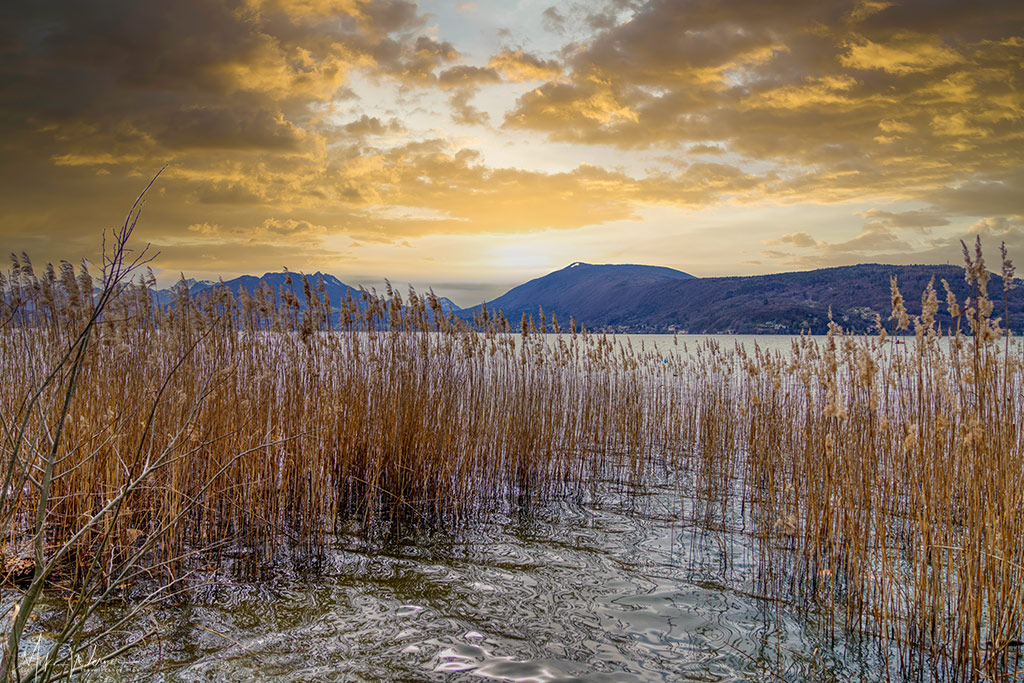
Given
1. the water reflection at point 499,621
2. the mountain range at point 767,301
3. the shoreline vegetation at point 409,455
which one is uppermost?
the mountain range at point 767,301

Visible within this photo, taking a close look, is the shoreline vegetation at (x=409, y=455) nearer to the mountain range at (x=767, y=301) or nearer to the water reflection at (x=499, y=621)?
the water reflection at (x=499, y=621)

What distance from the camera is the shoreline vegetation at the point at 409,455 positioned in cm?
326

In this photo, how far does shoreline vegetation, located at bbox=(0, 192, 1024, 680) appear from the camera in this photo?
3256mm

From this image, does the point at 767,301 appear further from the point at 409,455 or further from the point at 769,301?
the point at 409,455

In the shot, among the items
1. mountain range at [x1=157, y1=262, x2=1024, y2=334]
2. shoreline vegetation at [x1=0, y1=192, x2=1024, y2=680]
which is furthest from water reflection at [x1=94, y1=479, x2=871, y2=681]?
mountain range at [x1=157, y1=262, x2=1024, y2=334]

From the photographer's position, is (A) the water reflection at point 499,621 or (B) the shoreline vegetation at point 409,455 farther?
(A) the water reflection at point 499,621

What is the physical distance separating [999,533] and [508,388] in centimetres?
474

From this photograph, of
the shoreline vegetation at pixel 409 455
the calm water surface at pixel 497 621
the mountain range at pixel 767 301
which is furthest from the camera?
the mountain range at pixel 767 301

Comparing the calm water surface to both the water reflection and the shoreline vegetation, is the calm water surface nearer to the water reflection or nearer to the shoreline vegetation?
the water reflection

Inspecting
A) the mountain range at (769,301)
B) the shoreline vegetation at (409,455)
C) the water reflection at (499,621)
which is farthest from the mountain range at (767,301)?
the water reflection at (499,621)

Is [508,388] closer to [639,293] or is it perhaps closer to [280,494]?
[280,494]

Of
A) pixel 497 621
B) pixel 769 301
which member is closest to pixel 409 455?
pixel 497 621

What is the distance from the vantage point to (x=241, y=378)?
6.28 metres

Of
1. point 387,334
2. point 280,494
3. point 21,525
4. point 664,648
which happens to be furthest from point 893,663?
point 21,525
